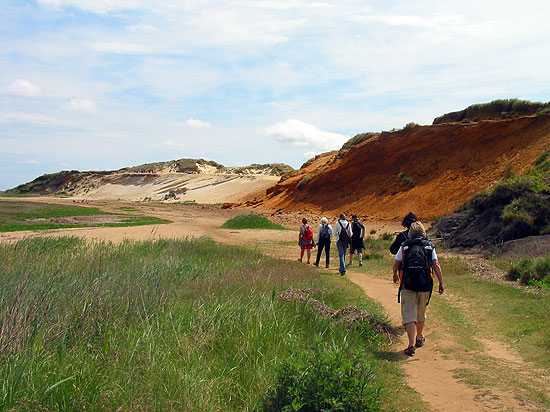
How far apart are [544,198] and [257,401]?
47.4ft

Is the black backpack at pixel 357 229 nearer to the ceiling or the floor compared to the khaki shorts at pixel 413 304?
nearer to the ceiling

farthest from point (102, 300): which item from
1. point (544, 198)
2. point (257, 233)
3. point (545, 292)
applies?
point (257, 233)

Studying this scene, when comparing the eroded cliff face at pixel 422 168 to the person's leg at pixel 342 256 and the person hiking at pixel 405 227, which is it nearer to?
the person's leg at pixel 342 256

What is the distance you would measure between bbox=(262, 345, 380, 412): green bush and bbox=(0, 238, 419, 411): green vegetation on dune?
12 mm

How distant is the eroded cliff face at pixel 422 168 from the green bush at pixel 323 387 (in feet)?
96.9

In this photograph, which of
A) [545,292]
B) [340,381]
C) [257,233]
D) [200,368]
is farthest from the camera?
[257,233]

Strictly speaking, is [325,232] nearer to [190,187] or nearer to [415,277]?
[415,277]

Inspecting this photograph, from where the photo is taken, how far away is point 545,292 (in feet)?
33.2

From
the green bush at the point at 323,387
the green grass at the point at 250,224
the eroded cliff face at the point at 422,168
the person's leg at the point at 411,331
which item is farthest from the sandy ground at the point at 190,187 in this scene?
the green bush at the point at 323,387

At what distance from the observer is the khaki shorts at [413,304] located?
287 inches

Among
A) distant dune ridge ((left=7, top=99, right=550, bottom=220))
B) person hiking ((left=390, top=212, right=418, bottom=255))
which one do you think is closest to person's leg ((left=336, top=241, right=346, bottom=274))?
person hiking ((left=390, top=212, right=418, bottom=255))

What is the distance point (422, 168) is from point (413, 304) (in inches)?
1365

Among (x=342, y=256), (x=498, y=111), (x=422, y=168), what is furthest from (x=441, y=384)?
(x=498, y=111)

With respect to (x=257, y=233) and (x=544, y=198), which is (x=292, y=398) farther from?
(x=257, y=233)
